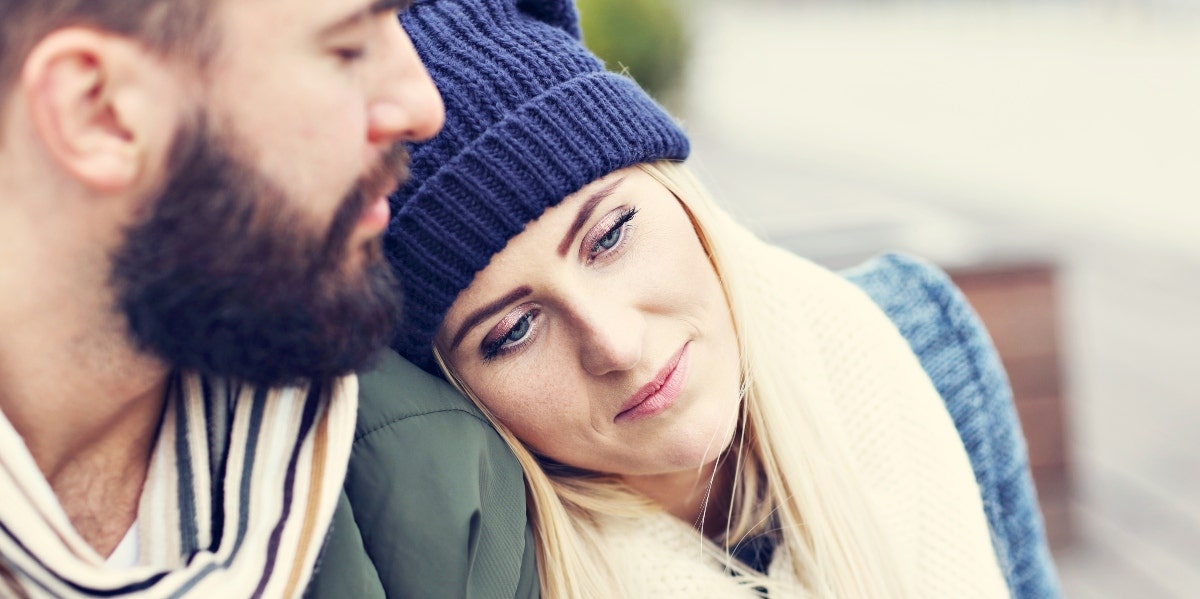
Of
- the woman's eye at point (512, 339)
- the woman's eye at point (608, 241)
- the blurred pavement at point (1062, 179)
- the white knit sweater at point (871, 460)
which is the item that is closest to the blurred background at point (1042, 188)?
the blurred pavement at point (1062, 179)

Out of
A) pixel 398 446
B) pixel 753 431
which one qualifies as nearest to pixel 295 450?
pixel 398 446

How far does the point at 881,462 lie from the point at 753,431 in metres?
0.24

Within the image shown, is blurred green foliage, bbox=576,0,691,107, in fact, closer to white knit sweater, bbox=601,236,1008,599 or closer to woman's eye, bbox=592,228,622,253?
white knit sweater, bbox=601,236,1008,599

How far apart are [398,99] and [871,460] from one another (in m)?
1.06

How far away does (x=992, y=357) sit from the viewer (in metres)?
2.35

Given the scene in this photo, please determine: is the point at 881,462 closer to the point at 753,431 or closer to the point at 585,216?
the point at 753,431

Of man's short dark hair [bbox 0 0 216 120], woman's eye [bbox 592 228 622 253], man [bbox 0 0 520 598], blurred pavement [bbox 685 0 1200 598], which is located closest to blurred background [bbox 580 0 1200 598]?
blurred pavement [bbox 685 0 1200 598]

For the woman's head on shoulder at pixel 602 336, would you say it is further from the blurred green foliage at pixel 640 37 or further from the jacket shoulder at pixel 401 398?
the blurred green foliage at pixel 640 37

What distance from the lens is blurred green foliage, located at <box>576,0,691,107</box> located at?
8062 millimetres

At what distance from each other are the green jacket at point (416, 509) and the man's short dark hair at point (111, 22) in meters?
0.53

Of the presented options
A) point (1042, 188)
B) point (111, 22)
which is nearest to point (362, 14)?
point (111, 22)

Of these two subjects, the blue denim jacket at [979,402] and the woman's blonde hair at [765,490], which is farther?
the blue denim jacket at [979,402]

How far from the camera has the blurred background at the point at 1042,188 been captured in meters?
3.57

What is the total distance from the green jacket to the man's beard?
17cm
